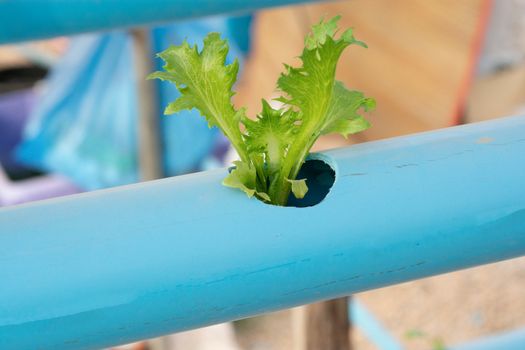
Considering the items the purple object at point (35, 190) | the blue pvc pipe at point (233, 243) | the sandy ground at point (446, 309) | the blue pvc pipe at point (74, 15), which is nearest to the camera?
the blue pvc pipe at point (233, 243)

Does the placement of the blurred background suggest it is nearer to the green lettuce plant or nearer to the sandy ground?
Answer: the sandy ground

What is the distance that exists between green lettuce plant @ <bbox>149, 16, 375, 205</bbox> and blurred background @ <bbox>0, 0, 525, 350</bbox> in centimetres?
94

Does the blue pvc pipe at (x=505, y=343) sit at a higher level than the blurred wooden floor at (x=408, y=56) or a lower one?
lower

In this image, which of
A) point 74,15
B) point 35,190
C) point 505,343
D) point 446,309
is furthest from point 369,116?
point 74,15

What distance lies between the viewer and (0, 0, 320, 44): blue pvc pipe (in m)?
0.71

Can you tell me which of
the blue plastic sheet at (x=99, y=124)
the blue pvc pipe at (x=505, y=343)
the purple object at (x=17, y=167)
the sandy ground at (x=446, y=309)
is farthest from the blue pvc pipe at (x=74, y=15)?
the purple object at (x=17, y=167)

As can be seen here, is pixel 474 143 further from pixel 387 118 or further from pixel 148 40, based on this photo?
pixel 387 118

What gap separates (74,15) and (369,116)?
59.2 inches

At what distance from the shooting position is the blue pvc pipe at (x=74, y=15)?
71cm

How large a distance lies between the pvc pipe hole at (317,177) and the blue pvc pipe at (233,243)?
0.02 m

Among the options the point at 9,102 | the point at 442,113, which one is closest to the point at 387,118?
the point at 442,113

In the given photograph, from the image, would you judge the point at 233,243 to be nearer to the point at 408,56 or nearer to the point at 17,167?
the point at 408,56

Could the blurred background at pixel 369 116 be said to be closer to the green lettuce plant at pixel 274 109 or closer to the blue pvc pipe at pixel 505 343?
the blue pvc pipe at pixel 505 343

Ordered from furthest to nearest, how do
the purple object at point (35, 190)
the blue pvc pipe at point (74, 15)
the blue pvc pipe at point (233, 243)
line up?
the purple object at point (35, 190) < the blue pvc pipe at point (74, 15) < the blue pvc pipe at point (233, 243)
